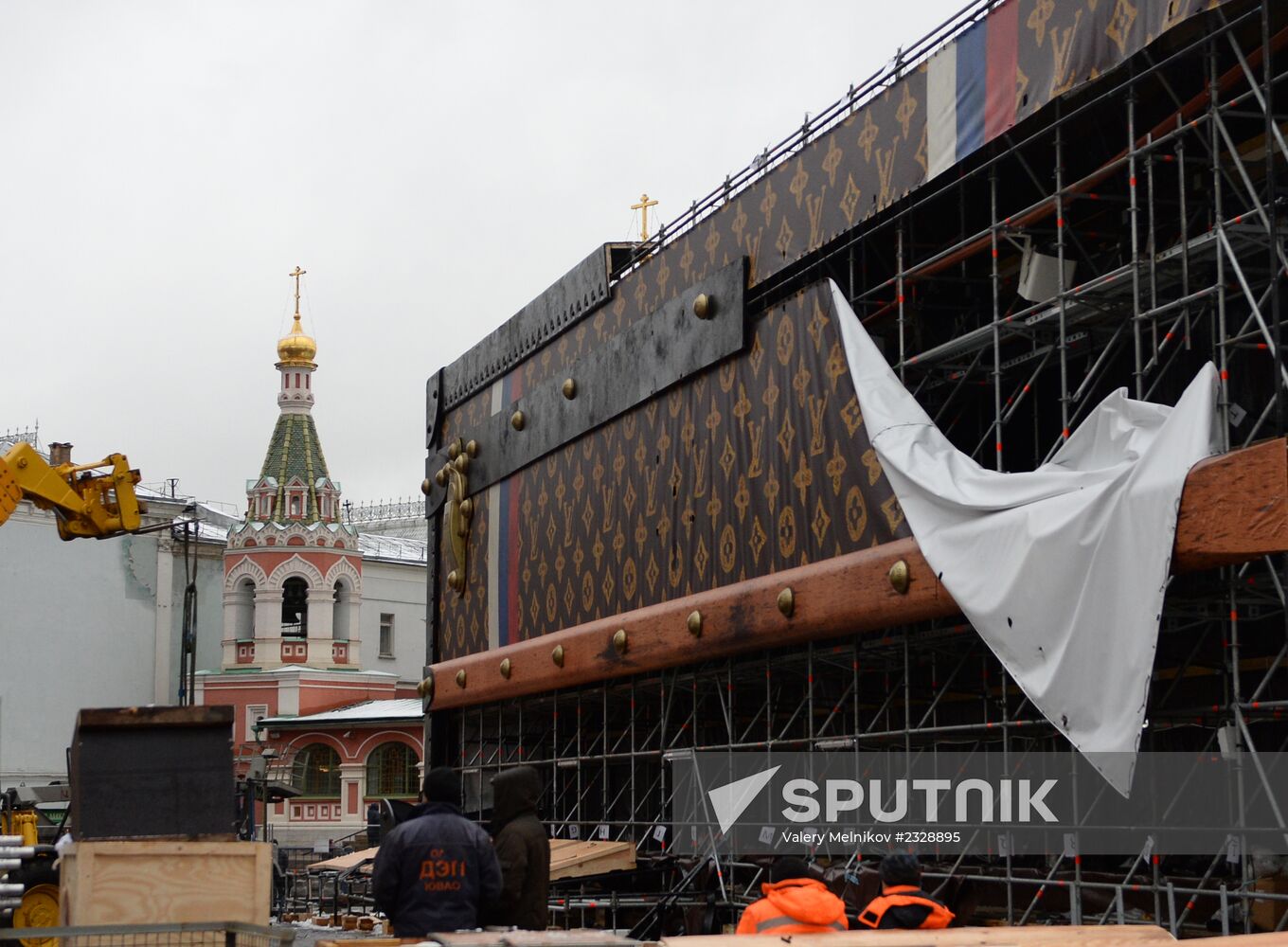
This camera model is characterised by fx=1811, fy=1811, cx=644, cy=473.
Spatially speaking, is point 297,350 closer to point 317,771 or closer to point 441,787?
point 317,771

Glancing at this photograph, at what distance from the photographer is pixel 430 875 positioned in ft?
28.6

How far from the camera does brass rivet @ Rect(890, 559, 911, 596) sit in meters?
15.0

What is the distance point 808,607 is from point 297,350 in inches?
1454

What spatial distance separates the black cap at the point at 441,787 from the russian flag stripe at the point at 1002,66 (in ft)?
26.5

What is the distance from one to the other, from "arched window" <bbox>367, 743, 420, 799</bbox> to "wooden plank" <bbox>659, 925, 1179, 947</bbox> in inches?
1634

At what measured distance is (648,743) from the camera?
71.8 feet

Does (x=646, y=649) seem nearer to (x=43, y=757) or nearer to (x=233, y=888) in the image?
(x=233, y=888)

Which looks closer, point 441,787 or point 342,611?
point 441,787

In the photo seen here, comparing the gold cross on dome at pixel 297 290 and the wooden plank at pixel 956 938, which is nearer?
the wooden plank at pixel 956 938

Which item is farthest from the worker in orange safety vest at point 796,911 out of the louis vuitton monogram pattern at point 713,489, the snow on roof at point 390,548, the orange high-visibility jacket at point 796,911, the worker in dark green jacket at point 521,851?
the snow on roof at point 390,548

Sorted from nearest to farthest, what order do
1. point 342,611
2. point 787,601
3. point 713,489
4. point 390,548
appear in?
point 787,601 < point 713,489 < point 342,611 < point 390,548

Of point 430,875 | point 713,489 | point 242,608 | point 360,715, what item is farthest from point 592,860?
point 242,608

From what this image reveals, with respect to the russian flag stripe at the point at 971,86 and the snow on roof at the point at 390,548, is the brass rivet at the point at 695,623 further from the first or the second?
the snow on roof at the point at 390,548

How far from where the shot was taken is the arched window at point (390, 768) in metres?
47.8
